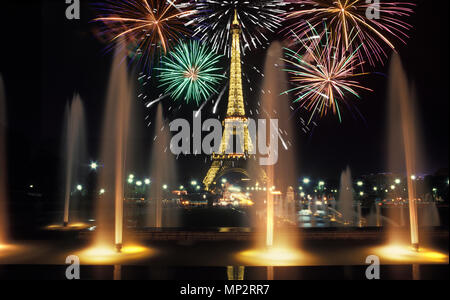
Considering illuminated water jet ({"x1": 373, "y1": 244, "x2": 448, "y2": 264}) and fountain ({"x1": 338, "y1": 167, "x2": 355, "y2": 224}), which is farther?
fountain ({"x1": 338, "y1": 167, "x2": 355, "y2": 224})

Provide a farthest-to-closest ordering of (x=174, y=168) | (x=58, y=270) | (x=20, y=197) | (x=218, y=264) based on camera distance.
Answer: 1. (x=174, y=168)
2. (x=20, y=197)
3. (x=218, y=264)
4. (x=58, y=270)

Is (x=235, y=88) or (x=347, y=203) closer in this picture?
(x=347, y=203)

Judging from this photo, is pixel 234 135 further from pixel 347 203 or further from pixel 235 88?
pixel 347 203

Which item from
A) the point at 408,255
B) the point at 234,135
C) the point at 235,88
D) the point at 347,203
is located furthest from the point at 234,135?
the point at 408,255

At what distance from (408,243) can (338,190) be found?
106 m

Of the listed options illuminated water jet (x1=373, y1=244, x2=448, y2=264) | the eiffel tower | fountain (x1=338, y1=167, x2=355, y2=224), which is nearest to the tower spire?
the eiffel tower

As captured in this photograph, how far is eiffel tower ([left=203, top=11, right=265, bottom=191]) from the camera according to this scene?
242 ft

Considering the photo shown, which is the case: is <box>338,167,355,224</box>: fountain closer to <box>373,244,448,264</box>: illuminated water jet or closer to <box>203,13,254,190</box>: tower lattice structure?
<box>373,244,448,264</box>: illuminated water jet

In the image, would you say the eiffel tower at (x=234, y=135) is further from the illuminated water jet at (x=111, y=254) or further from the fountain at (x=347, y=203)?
the illuminated water jet at (x=111, y=254)

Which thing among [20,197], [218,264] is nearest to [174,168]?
[20,197]

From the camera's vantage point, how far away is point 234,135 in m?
76.0

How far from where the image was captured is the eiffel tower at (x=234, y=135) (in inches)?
2908

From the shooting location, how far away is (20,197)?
49.1m
